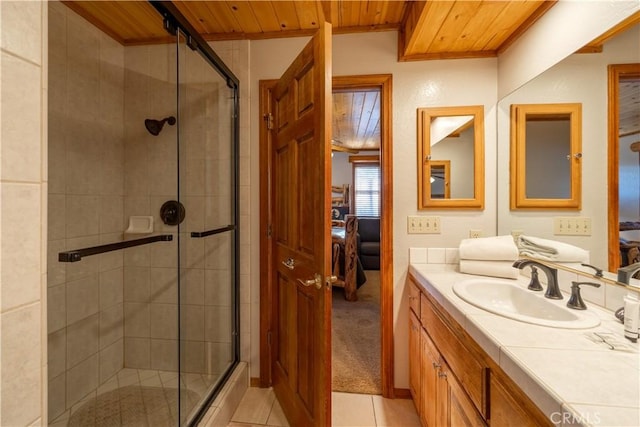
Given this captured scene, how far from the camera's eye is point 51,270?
1469 millimetres

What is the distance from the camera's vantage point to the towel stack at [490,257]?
146 cm

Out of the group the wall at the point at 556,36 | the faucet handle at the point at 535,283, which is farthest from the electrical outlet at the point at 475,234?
the wall at the point at 556,36

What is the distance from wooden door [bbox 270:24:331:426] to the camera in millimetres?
1157

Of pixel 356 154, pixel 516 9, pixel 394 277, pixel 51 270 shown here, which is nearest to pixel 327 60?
pixel 516 9

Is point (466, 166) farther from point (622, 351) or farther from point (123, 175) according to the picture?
point (123, 175)

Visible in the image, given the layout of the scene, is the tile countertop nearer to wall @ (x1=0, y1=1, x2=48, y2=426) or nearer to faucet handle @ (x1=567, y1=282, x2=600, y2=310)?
faucet handle @ (x1=567, y1=282, x2=600, y2=310)

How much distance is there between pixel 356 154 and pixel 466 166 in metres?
5.03

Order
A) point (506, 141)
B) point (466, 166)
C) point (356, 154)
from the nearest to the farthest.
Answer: point (506, 141) < point (466, 166) < point (356, 154)

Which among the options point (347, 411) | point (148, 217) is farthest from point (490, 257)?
point (148, 217)

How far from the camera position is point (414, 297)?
167cm

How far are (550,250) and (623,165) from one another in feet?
1.81

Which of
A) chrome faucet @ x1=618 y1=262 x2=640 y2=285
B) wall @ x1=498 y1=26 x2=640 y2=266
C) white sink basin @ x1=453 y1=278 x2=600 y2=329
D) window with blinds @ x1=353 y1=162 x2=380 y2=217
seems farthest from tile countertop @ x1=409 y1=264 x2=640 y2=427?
window with blinds @ x1=353 y1=162 x2=380 y2=217

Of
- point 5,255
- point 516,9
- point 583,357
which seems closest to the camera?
point 5,255

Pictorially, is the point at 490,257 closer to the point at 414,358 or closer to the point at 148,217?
the point at 414,358
